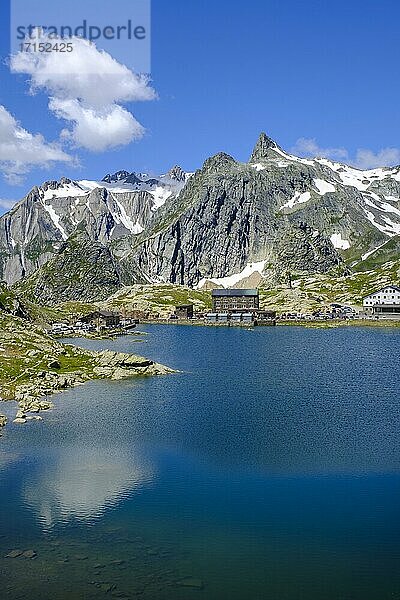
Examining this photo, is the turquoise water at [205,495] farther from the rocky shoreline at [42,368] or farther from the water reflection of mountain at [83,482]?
the rocky shoreline at [42,368]

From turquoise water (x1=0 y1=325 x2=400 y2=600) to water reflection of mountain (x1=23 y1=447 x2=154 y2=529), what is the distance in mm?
163

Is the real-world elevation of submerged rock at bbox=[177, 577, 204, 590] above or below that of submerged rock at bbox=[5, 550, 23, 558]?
below

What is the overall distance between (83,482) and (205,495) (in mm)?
10700

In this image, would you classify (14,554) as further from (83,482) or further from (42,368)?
(42,368)

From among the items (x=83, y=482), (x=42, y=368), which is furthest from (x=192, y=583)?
(x=42, y=368)

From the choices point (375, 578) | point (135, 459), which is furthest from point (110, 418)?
point (375, 578)

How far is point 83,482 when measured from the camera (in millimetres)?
50906

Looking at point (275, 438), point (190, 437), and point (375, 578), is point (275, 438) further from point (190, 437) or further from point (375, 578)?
point (375, 578)

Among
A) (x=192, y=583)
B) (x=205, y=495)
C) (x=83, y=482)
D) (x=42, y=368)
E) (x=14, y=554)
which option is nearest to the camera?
(x=192, y=583)

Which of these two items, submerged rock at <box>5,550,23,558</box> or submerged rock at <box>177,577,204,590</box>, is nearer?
submerged rock at <box>177,577,204,590</box>

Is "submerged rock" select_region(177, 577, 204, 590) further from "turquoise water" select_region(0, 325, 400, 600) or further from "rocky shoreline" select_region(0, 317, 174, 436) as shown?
"rocky shoreline" select_region(0, 317, 174, 436)

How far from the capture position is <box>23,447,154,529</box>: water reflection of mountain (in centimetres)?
4525

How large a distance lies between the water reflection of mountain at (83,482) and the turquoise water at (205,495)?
163mm

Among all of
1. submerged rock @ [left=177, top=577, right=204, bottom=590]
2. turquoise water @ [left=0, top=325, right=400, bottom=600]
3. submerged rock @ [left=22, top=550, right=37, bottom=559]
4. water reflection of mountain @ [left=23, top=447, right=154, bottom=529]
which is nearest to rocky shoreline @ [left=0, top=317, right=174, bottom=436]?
turquoise water @ [left=0, top=325, right=400, bottom=600]
